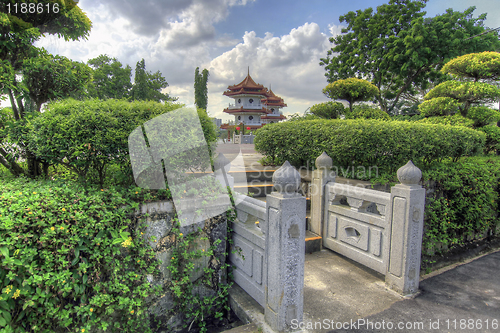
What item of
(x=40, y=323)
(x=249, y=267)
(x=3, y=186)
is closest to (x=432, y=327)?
(x=249, y=267)

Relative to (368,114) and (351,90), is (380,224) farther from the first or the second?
(351,90)

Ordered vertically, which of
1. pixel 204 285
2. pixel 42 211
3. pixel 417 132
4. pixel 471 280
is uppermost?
pixel 417 132

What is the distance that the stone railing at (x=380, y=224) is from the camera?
2902mm

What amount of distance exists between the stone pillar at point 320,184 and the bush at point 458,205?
60.1 inches

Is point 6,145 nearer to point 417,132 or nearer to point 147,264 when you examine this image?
point 147,264

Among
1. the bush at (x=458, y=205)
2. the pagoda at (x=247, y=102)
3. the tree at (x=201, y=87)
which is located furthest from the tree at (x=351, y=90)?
the pagoda at (x=247, y=102)

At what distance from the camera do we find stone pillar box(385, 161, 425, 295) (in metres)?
2.87

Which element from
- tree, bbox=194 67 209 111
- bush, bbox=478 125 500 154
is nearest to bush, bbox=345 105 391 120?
bush, bbox=478 125 500 154

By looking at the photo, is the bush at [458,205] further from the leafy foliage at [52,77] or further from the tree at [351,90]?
the leafy foliage at [52,77]

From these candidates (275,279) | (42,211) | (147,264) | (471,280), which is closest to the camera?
(42,211)

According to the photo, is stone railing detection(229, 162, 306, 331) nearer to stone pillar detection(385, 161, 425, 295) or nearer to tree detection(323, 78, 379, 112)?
stone pillar detection(385, 161, 425, 295)

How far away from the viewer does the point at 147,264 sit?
245 cm

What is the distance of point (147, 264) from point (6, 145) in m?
2.14

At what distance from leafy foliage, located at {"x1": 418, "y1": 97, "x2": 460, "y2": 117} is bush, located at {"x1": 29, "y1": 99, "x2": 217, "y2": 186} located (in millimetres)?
7979
